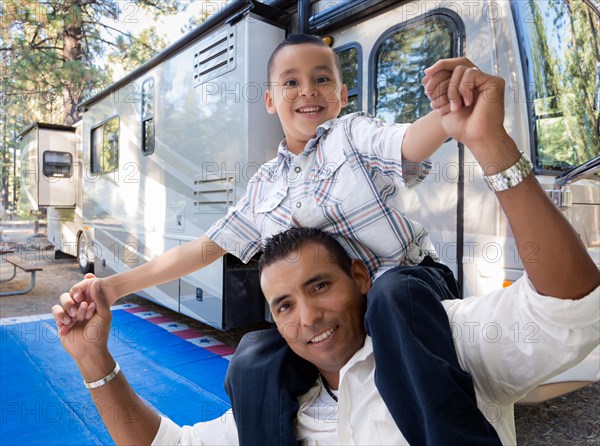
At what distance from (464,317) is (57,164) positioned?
9028 mm

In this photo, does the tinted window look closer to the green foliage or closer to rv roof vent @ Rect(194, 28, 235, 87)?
rv roof vent @ Rect(194, 28, 235, 87)

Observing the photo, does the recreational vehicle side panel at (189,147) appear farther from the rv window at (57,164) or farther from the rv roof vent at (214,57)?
the rv window at (57,164)

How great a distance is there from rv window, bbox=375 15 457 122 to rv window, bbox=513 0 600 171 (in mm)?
407

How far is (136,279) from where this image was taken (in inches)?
59.3

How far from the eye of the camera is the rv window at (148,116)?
15.5 feet

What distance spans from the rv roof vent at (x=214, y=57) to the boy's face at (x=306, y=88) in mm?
2159

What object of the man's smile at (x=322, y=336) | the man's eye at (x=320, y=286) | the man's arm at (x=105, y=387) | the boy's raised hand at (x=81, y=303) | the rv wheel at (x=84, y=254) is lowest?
the rv wheel at (x=84, y=254)

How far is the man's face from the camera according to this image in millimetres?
1160

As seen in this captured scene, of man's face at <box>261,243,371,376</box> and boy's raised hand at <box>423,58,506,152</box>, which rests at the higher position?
boy's raised hand at <box>423,58,506,152</box>

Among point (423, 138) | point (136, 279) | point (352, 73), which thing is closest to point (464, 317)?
point (423, 138)

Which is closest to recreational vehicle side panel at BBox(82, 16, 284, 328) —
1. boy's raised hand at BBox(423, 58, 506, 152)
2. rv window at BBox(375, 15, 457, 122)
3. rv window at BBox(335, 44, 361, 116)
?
rv window at BBox(335, 44, 361, 116)

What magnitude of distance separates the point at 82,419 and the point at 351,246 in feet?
7.75

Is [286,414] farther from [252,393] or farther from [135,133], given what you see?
[135,133]

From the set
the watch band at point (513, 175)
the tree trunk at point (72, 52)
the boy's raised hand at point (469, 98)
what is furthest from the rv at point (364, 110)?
the tree trunk at point (72, 52)
